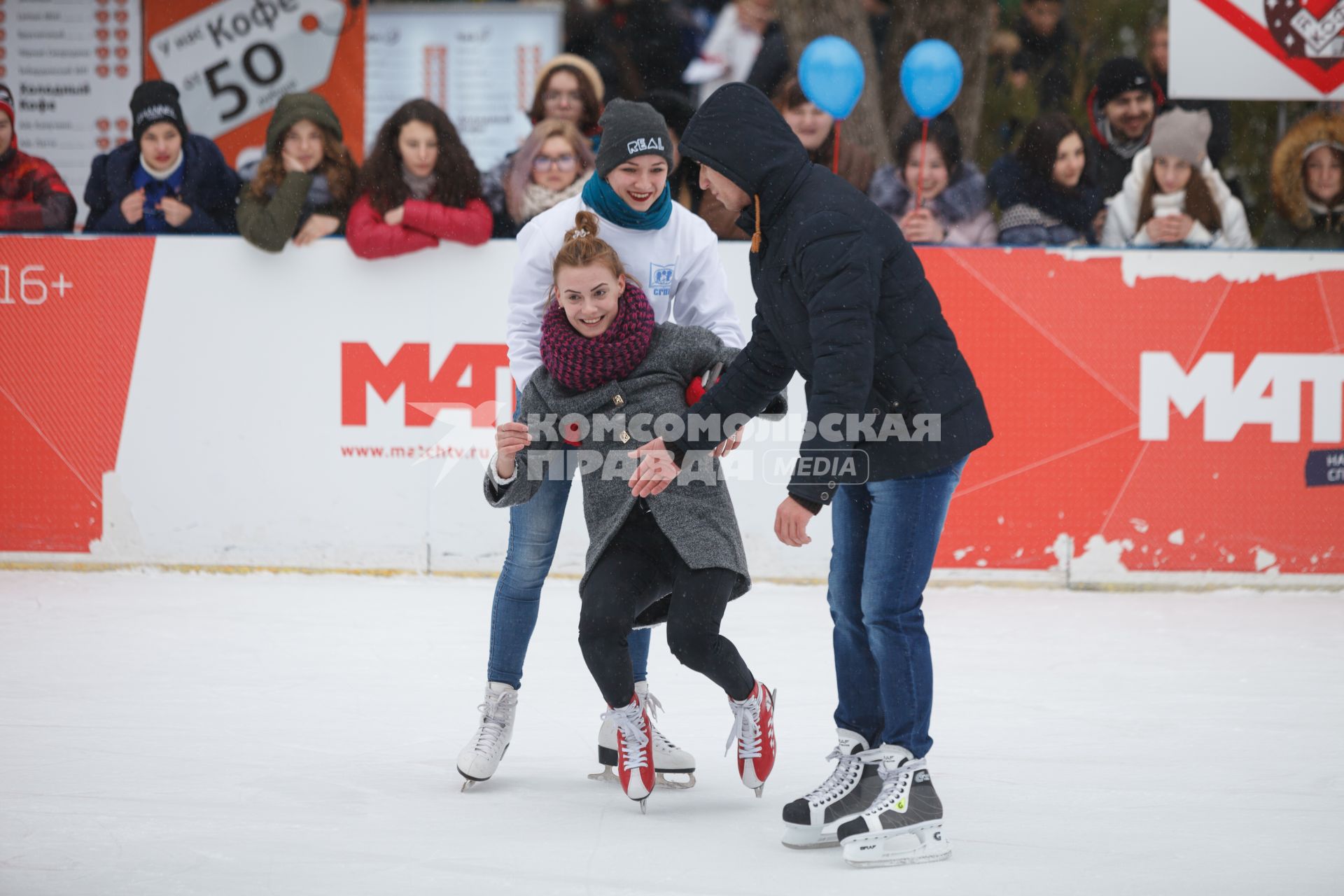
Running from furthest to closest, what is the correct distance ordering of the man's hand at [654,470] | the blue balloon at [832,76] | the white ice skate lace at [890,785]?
A: the blue balloon at [832,76] < the man's hand at [654,470] < the white ice skate lace at [890,785]

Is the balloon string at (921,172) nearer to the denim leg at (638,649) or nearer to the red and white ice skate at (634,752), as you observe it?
the denim leg at (638,649)

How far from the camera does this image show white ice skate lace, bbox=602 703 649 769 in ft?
10.2

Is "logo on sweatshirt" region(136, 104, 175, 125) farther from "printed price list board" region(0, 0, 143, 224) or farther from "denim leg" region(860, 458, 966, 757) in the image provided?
"denim leg" region(860, 458, 966, 757)

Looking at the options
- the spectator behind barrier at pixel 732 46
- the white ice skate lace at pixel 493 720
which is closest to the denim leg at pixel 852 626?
the white ice skate lace at pixel 493 720

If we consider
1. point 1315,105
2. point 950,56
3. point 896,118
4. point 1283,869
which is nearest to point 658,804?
point 1283,869

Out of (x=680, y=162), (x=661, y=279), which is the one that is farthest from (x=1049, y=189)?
(x=661, y=279)

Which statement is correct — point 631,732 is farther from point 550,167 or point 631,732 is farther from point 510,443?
point 550,167

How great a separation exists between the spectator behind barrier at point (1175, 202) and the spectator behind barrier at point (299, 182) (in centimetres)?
291

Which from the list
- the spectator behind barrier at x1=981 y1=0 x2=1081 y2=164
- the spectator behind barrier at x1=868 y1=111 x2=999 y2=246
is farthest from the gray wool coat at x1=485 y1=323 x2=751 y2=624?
the spectator behind barrier at x1=981 y1=0 x2=1081 y2=164

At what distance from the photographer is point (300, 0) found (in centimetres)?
836

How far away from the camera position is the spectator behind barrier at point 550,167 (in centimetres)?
568

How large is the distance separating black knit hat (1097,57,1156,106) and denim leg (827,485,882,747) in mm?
3906

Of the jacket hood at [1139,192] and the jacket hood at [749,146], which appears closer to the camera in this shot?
the jacket hood at [749,146]

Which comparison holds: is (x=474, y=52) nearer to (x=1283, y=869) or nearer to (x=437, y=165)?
(x=437, y=165)
